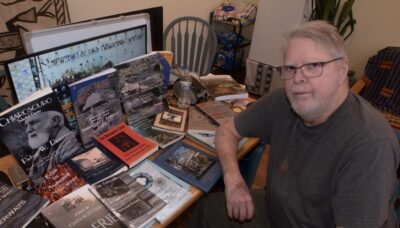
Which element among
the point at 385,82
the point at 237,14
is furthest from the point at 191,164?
the point at 237,14

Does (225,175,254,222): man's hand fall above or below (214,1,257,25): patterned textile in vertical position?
below

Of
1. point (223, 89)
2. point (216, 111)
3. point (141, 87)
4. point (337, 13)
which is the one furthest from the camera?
point (337, 13)

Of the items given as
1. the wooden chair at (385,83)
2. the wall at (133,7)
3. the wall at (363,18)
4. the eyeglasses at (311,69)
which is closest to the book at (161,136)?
Result: the eyeglasses at (311,69)

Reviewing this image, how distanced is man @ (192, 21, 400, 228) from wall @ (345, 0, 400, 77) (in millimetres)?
2235

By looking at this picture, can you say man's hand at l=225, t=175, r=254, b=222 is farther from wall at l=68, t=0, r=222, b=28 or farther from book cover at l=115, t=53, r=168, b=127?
wall at l=68, t=0, r=222, b=28

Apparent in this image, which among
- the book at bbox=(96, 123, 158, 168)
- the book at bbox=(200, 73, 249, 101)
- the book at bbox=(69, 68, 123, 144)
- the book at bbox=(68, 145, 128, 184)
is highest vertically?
the book at bbox=(69, 68, 123, 144)

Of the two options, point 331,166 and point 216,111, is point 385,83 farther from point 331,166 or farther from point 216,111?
point 331,166

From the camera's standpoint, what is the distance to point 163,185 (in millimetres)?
1006

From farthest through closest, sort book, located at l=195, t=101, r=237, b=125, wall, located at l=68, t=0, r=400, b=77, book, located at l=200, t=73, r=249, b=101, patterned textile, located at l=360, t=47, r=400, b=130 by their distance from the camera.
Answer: wall, located at l=68, t=0, r=400, b=77, patterned textile, located at l=360, t=47, r=400, b=130, book, located at l=200, t=73, r=249, b=101, book, located at l=195, t=101, r=237, b=125

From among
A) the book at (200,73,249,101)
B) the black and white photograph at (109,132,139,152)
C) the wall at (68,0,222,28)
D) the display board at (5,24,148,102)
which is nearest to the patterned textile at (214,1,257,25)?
the wall at (68,0,222,28)

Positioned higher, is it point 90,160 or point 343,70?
point 343,70

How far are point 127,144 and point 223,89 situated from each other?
2.23 feet

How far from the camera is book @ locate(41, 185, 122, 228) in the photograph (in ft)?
2.67

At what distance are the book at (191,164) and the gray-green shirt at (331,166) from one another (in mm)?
243
